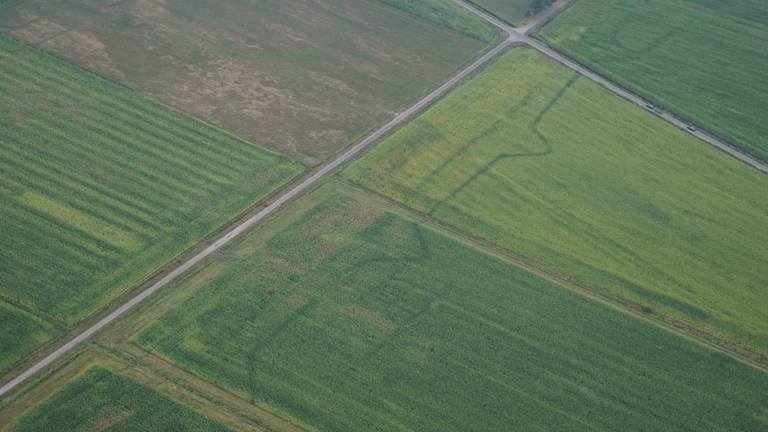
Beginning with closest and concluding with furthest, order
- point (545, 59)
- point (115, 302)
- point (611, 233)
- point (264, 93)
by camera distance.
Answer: point (115, 302) < point (611, 233) < point (264, 93) < point (545, 59)

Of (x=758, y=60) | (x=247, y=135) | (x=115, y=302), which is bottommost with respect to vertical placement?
(x=115, y=302)

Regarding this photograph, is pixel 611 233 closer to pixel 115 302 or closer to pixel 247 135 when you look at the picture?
pixel 247 135

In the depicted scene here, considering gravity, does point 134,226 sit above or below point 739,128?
below

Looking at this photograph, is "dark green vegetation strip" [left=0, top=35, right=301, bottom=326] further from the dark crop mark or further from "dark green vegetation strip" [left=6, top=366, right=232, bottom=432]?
the dark crop mark

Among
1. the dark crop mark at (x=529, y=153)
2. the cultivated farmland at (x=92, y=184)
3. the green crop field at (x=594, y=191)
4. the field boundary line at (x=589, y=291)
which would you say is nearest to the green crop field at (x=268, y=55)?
the cultivated farmland at (x=92, y=184)

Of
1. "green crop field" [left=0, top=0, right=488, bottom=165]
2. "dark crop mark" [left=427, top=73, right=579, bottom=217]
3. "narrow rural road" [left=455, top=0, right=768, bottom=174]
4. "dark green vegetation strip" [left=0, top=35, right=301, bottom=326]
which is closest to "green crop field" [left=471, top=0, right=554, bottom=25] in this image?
"narrow rural road" [left=455, top=0, right=768, bottom=174]

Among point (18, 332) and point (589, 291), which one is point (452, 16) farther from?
point (18, 332)

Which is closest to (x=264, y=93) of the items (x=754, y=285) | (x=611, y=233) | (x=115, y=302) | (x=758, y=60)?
(x=115, y=302)
